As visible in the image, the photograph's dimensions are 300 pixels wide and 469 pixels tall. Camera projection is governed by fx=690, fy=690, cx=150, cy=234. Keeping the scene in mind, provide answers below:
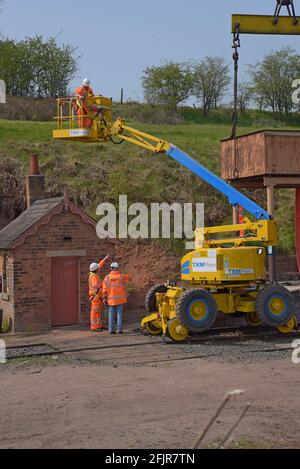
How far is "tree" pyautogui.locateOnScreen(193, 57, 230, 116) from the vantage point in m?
70.0

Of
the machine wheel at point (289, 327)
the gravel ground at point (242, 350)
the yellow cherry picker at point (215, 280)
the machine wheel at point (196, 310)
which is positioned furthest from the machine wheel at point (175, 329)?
the machine wheel at point (289, 327)

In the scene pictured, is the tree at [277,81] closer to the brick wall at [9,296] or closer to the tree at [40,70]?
the tree at [40,70]

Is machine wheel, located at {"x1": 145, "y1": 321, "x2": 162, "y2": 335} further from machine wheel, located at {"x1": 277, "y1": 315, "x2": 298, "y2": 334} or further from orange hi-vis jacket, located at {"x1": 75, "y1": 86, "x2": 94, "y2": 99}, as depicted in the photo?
orange hi-vis jacket, located at {"x1": 75, "y1": 86, "x2": 94, "y2": 99}

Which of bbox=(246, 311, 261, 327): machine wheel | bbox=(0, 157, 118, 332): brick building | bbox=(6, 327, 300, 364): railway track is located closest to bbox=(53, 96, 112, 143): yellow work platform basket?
bbox=(0, 157, 118, 332): brick building

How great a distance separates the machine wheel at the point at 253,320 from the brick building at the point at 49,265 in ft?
16.2

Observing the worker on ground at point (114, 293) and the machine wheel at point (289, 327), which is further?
the worker on ground at point (114, 293)

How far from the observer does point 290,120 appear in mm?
68250

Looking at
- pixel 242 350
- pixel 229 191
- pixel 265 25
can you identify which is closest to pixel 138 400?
pixel 242 350

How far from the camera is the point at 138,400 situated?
10680 millimetres

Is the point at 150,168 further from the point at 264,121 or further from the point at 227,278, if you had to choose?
the point at 264,121

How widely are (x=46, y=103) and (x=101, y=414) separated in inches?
1644

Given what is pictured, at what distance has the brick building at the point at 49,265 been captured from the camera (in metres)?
19.1

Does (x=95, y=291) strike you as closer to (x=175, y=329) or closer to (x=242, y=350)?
(x=175, y=329)
